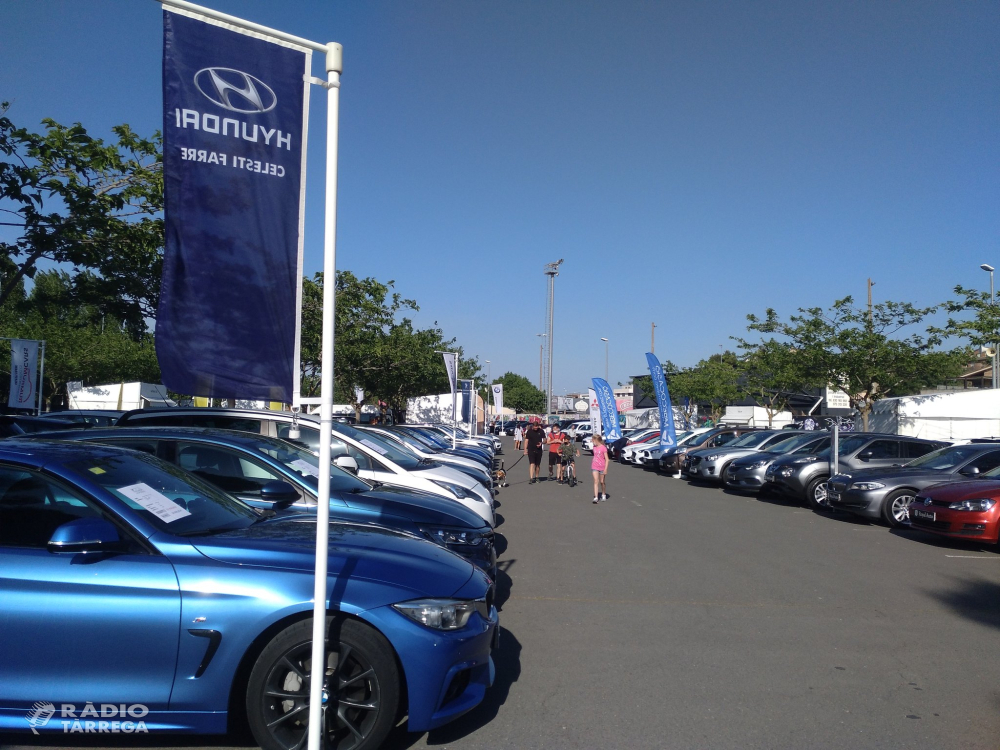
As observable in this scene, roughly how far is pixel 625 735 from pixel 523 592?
3455 mm

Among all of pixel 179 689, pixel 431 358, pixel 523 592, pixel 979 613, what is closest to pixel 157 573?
pixel 179 689

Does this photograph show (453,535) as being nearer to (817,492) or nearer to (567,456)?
(817,492)

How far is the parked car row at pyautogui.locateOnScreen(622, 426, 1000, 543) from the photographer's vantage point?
10.4m

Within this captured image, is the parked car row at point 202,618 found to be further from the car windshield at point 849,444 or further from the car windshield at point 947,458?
the car windshield at point 849,444

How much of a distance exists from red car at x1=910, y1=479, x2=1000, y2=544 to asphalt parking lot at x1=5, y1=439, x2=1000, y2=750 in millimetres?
365

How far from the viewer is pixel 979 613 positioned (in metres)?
7.09

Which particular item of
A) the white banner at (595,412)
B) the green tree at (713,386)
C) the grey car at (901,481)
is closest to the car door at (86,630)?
Answer: the grey car at (901,481)

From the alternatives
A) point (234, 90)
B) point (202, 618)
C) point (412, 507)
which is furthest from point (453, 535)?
point (234, 90)

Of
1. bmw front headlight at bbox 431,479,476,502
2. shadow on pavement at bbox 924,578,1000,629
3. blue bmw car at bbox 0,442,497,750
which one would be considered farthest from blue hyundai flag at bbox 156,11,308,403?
shadow on pavement at bbox 924,578,1000,629

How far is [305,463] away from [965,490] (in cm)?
902

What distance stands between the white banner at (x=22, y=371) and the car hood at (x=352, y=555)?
65.6 feet

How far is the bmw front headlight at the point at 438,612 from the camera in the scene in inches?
148

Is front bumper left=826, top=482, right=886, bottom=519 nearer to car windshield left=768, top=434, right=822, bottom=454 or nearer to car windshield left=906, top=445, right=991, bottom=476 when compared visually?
car windshield left=906, top=445, right=991, bottom=476

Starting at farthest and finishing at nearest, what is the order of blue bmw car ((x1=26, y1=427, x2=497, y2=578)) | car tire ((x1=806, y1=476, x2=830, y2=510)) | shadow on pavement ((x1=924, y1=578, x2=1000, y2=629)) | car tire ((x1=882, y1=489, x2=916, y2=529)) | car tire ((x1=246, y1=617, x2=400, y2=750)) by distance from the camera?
car tire ((x1=806, y1=476, x2=830, y2=510))
car tire ((x1=882, y1=489, x2=916, y2=529))
shadow on pavement ((x1=924, y1=578, x2=1000, y2=629))
blue bmw car ((x1=26, y1=427, x2=497, y2=578))
car tire ((x1=246, y1=617, x2=400, y2=750))
